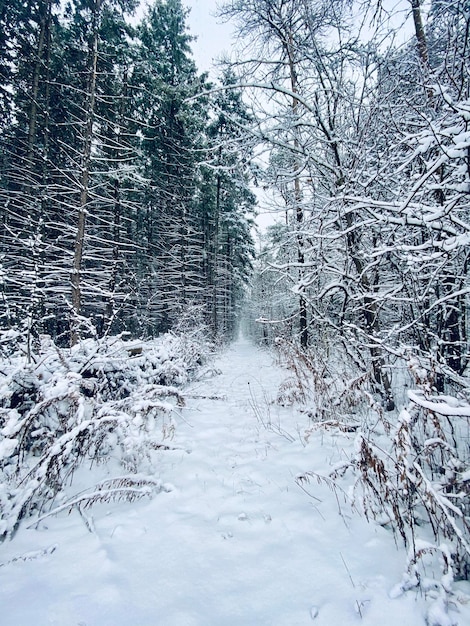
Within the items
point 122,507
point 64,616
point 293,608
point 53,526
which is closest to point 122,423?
point 122,507

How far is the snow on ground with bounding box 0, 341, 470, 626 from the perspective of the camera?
1.36 meters

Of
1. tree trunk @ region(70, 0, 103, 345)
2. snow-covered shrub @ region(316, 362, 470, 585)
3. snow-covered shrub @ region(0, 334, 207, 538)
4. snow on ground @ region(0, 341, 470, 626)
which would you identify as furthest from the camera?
tree trunk @ region(70, 0, 103, 345)

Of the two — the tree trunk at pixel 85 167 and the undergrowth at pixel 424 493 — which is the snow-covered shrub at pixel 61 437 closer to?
the undergrowth at pixel 424 493

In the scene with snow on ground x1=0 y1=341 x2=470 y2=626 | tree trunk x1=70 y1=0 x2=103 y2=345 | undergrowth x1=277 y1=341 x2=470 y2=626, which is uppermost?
tree trunk x1=70 y1=0 x2=103 y2=345

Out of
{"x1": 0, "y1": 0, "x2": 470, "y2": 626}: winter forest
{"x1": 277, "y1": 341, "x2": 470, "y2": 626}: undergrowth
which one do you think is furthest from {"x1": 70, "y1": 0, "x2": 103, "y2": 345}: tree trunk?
{"x1": 277, "y1": 341, "x2": 470, "y2": 626}: undergrowth

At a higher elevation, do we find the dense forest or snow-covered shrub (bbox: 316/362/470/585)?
the dense forest

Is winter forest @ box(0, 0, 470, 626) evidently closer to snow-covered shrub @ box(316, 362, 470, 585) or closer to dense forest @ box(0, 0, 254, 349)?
snow-covered shrub @ box(316, 362, 470, 585)

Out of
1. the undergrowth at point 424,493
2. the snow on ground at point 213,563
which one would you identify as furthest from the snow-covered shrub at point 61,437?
the undergrowth at point 424,493

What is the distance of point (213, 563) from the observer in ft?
5.55

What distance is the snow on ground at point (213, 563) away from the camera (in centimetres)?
136

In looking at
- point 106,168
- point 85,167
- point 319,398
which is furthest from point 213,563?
point 106,168

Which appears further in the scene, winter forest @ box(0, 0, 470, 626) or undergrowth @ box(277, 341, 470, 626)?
winter forest @ box(0, 0, 470, 626)

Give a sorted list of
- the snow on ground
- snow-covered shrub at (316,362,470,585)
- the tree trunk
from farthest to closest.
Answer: the tree trunk
snow-covered shrub at (316,362,470,585)
the snow on ground

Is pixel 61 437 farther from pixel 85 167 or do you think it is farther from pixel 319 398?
pixel 85 167
